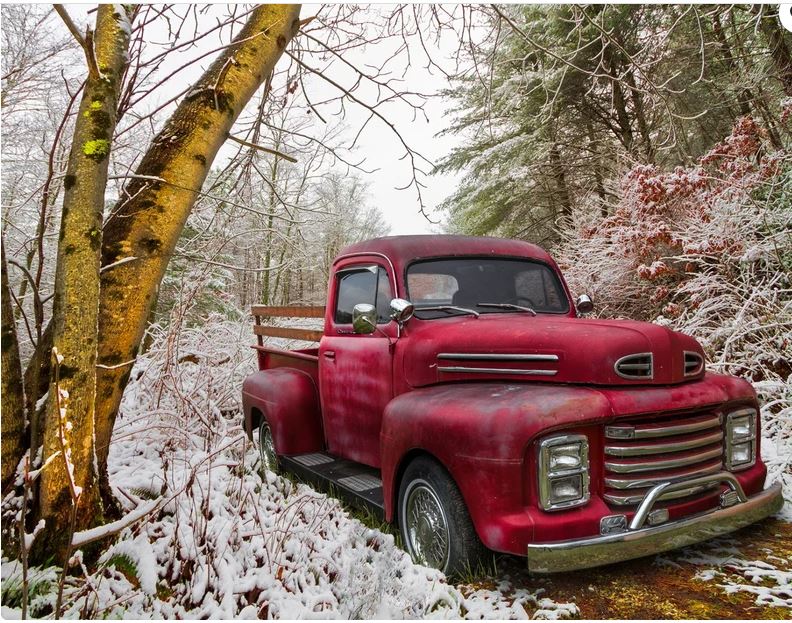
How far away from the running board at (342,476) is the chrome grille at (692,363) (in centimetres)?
180

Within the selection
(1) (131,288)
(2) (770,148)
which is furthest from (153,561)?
(2) (770,148)

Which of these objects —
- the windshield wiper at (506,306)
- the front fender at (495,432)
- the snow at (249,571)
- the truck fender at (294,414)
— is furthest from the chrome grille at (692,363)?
the truck fender at (294,414)

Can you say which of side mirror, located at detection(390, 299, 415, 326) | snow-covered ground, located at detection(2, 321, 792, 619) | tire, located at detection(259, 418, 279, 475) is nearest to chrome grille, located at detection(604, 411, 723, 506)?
snow-covered ground, located at detection(2, 321, 792, 619)

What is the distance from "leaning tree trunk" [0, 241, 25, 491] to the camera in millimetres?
2488

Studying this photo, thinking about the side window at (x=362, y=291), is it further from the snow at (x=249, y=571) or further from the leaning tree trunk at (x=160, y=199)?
the leaning tree trunk at (x=160, y=199)

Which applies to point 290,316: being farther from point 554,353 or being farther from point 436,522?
point 554,353

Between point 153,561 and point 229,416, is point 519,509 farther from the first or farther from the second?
point 229,416

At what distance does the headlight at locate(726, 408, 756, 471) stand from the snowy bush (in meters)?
0.95

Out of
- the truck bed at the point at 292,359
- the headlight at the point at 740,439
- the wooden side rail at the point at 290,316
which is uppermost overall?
the wooden side rail at the point at 290,316

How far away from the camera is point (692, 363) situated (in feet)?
10.0

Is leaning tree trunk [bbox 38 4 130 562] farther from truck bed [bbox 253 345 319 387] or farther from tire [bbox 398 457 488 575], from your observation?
truck bed [bbox 253 345 319 387]

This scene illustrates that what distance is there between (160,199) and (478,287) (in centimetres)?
208

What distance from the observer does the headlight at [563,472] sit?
2508 mm

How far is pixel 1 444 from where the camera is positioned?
250 cm
